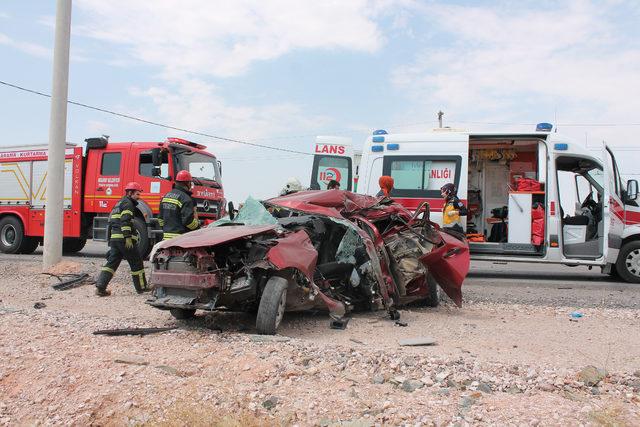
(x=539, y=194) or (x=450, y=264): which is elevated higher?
(x=539, y=194)

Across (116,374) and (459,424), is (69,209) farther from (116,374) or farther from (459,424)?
(459,424)

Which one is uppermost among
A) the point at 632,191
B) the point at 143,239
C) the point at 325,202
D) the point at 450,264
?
the point at 632,191

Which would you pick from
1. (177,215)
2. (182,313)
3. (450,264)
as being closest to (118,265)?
(177,215)

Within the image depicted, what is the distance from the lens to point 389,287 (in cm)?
592

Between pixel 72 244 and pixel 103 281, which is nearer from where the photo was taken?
pixel 103 281

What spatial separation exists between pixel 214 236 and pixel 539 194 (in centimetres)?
655

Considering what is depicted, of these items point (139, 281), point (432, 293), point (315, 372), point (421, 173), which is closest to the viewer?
point (315, 372)

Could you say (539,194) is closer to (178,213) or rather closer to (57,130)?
(178,213)

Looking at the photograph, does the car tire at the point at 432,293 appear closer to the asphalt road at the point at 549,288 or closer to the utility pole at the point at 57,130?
the asphalt road at the point at 549,288

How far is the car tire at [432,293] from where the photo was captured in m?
6.54

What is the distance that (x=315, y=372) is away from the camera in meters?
3.81

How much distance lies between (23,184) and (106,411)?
41.6 ft

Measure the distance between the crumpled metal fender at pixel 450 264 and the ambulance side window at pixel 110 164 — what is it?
27.8 ft

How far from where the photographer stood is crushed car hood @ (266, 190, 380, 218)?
5.95 metres
